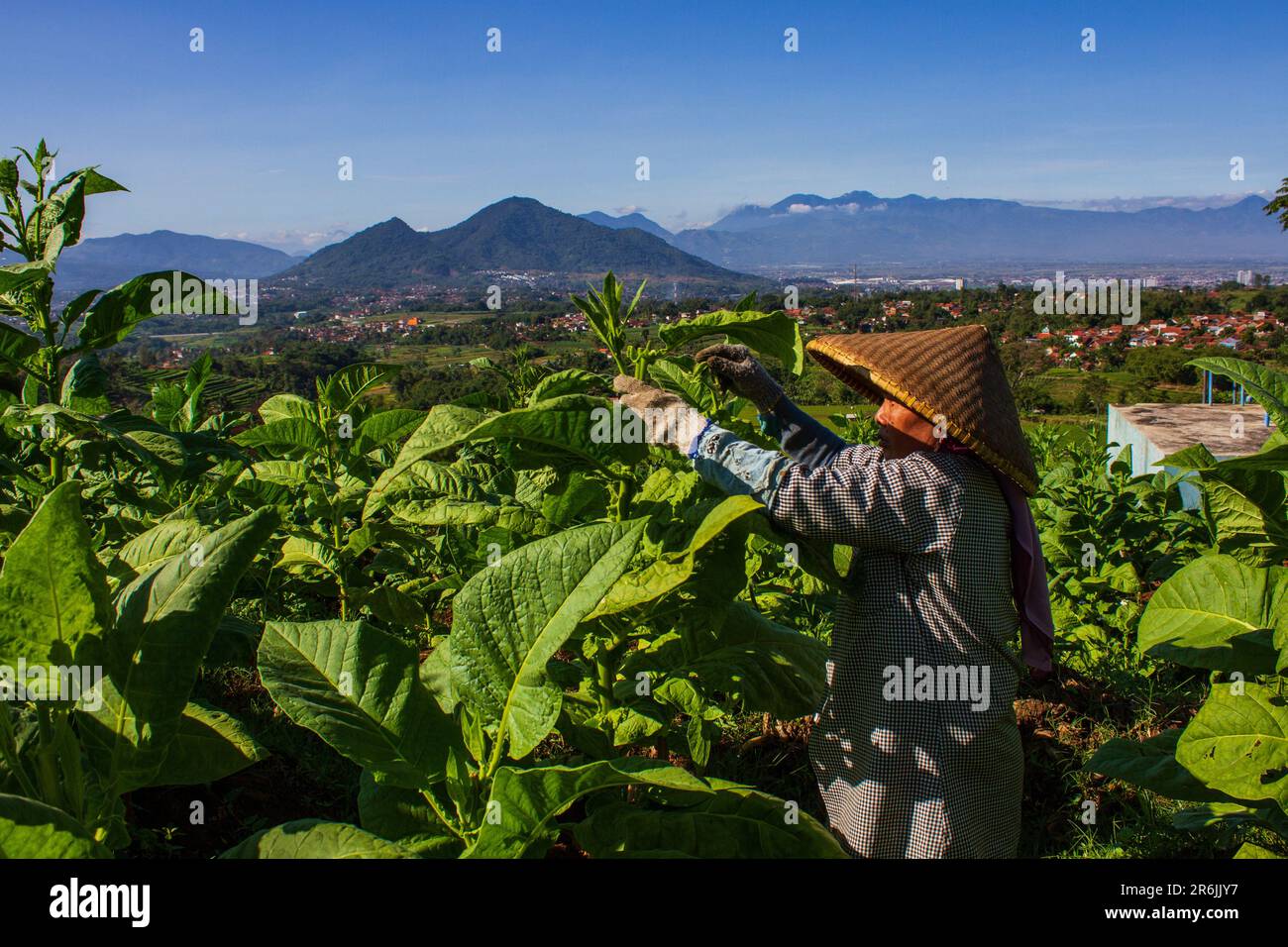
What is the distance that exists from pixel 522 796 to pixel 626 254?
4983 cm

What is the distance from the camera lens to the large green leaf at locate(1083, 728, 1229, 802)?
235 centimetres

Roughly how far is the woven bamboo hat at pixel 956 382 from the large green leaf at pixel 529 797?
4.20 feet

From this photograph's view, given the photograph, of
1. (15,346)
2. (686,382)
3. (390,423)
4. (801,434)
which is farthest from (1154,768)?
(15,346)

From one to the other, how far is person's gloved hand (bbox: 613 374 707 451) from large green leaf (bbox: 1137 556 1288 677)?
145cm

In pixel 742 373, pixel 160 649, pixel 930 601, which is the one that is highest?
pixel 742 373

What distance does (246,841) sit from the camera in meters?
1.26

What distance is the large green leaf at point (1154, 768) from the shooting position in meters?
2.35

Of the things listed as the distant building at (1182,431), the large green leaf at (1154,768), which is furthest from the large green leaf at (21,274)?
the distant building at (1182,431)

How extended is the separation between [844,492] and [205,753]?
1459 millimetres

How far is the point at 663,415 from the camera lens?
1925 mm

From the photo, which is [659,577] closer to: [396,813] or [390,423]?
[396,813]

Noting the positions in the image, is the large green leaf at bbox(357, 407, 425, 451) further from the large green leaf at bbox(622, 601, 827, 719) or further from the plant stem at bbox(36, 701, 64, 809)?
the plant stem at bbox(36, 701, 64, 809)

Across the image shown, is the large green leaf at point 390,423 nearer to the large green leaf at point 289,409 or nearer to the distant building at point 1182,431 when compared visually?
the large green leaf at point 289,409
